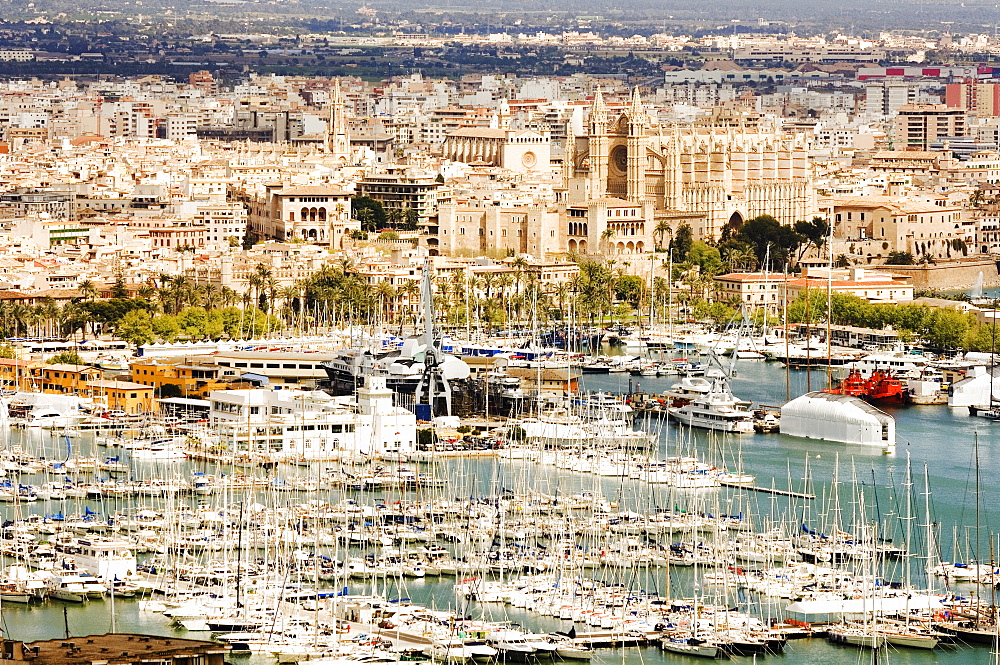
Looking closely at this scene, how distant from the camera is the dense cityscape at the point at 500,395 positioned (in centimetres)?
2094

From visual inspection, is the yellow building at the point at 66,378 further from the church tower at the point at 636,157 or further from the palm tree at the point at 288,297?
the church tower at the point at 636,157

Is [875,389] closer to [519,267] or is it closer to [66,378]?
Result: [66,378]

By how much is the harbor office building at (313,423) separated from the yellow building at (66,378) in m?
2.69

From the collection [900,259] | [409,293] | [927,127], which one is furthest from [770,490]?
[927,127]

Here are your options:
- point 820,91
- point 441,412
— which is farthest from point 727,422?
point 820,91

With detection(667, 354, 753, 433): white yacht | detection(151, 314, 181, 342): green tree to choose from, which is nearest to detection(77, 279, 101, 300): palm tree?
detection(151, 314, 181, 342): green tree

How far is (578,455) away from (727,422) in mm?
3810

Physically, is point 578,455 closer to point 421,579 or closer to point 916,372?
point 421,579

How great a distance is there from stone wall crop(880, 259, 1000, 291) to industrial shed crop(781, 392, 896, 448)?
62.4 feet

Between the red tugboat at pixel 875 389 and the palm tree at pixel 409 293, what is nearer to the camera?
the red tugboat at pixel 875 389

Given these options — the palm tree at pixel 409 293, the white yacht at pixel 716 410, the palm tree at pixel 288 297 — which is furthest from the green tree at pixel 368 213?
the white yacht at pixel 716 410

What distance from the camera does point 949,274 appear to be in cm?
5147

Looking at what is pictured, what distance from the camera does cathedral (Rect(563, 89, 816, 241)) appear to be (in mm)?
53188

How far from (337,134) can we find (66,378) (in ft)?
141
